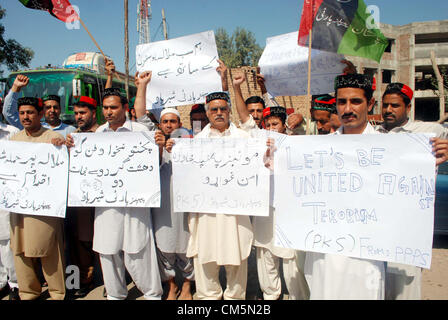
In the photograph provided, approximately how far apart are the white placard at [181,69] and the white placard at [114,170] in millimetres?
874

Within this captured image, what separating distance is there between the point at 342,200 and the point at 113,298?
2372 mm

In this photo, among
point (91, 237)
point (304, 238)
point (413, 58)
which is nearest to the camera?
point (304, 238)

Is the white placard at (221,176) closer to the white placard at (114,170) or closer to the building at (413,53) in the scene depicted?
the white placard at (114,170)

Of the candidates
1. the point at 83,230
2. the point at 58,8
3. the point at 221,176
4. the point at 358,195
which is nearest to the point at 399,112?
the point at 358,195

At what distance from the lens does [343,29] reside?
297cm

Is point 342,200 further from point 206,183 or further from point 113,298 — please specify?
point 113,298

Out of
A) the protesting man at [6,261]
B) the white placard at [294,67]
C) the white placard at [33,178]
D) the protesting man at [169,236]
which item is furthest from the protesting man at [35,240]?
the white placard at [294,67]

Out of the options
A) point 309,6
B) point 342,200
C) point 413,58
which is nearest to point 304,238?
point 342,200

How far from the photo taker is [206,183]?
2.77 m

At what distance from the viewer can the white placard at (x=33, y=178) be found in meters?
3.01

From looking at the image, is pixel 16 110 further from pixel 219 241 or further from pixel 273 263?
pixel 273 263

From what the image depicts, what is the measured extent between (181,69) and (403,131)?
2.37 meters

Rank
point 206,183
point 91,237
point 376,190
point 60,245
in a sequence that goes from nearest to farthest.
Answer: point 376,190 < point 206,183 < point 60,245 < point 91,237
